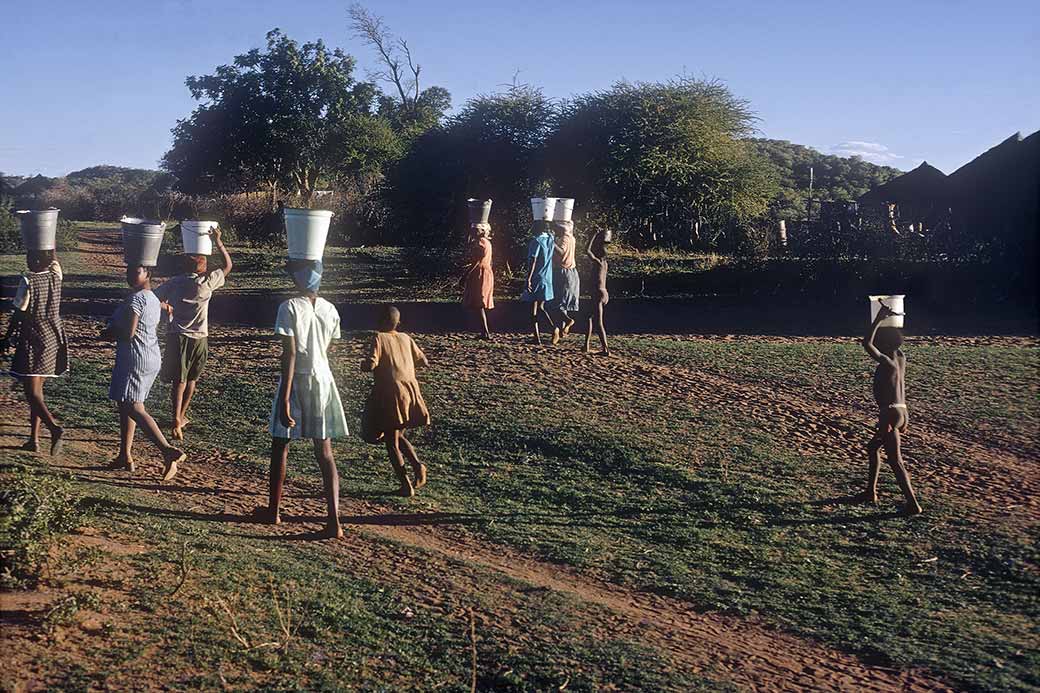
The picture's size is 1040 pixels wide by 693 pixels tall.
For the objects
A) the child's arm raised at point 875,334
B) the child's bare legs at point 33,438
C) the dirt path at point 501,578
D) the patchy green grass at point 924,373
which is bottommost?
the dirt path at point 501,578

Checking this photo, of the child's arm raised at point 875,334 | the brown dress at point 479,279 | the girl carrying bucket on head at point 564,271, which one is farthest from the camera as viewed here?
the girl carrying bucket on head at point 564,271

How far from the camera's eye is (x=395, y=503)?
7.58 metres

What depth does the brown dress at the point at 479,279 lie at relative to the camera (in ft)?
41.6

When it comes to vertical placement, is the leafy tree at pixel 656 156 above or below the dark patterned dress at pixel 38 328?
above

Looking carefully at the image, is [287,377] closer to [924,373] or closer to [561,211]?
[561,211]

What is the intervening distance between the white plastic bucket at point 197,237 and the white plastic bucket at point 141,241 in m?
0.41

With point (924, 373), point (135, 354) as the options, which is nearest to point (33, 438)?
point (135, 354)

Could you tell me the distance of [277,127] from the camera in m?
40.7

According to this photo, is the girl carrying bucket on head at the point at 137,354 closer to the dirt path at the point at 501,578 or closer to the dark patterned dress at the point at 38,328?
the dirt path at the point at 501,578

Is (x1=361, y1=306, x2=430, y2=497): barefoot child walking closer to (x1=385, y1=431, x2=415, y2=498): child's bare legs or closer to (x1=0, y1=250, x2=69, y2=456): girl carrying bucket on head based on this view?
(x1=385, y1=431, x2=415, y2=498): child's bare legs

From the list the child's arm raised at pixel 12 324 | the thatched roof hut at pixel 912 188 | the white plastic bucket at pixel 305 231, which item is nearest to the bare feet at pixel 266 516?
the white plastic bucket at pixel 305 231

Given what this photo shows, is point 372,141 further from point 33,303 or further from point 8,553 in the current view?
point 8,553

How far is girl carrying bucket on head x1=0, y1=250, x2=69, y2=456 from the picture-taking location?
7.82 meters

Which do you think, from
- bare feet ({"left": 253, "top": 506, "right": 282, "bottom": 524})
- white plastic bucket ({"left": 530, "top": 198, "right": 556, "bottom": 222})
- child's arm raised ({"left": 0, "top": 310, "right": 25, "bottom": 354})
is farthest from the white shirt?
white plastic bucket ({"left": 530, "top": 198, "right": 556, "bottom": 222})
